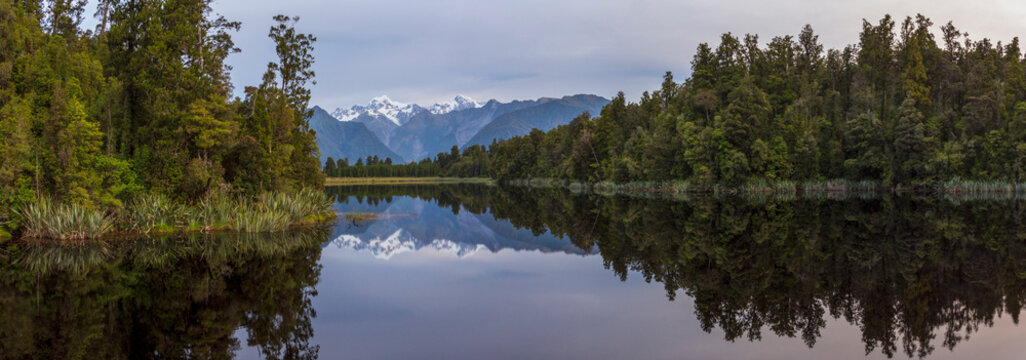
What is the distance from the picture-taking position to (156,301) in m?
12.8

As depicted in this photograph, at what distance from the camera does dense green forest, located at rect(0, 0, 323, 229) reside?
70.3 feet

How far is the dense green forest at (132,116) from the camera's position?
21.4 meters

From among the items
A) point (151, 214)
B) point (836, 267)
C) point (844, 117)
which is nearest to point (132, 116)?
point (151, 214)

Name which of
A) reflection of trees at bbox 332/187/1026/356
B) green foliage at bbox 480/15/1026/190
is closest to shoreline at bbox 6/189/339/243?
reflection of trees at bbox 332/187/1026/356

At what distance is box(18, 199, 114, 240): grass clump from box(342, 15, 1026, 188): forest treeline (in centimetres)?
5009

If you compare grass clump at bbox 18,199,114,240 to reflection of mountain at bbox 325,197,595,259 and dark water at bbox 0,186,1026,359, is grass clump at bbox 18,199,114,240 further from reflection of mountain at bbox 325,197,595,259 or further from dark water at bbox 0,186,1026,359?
reflection of mountain at bbox 325,197,595,259

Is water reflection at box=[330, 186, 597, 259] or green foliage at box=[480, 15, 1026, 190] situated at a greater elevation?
green foliage at box=[480, 15, 1026, 190]

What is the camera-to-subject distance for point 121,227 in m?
23.5

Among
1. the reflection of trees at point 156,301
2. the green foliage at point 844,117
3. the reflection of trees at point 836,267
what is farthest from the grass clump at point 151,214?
the green foliage at point 844,117

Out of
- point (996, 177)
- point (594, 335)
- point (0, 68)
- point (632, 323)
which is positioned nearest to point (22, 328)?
point (594, 335)

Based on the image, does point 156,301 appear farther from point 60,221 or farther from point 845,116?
point 845,116

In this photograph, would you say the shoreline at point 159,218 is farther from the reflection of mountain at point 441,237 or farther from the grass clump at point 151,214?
the reflection of mountain at point 441,237

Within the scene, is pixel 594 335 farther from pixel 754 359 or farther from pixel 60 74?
pixel 60 74

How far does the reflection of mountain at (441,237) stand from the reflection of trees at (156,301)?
5.55 m
